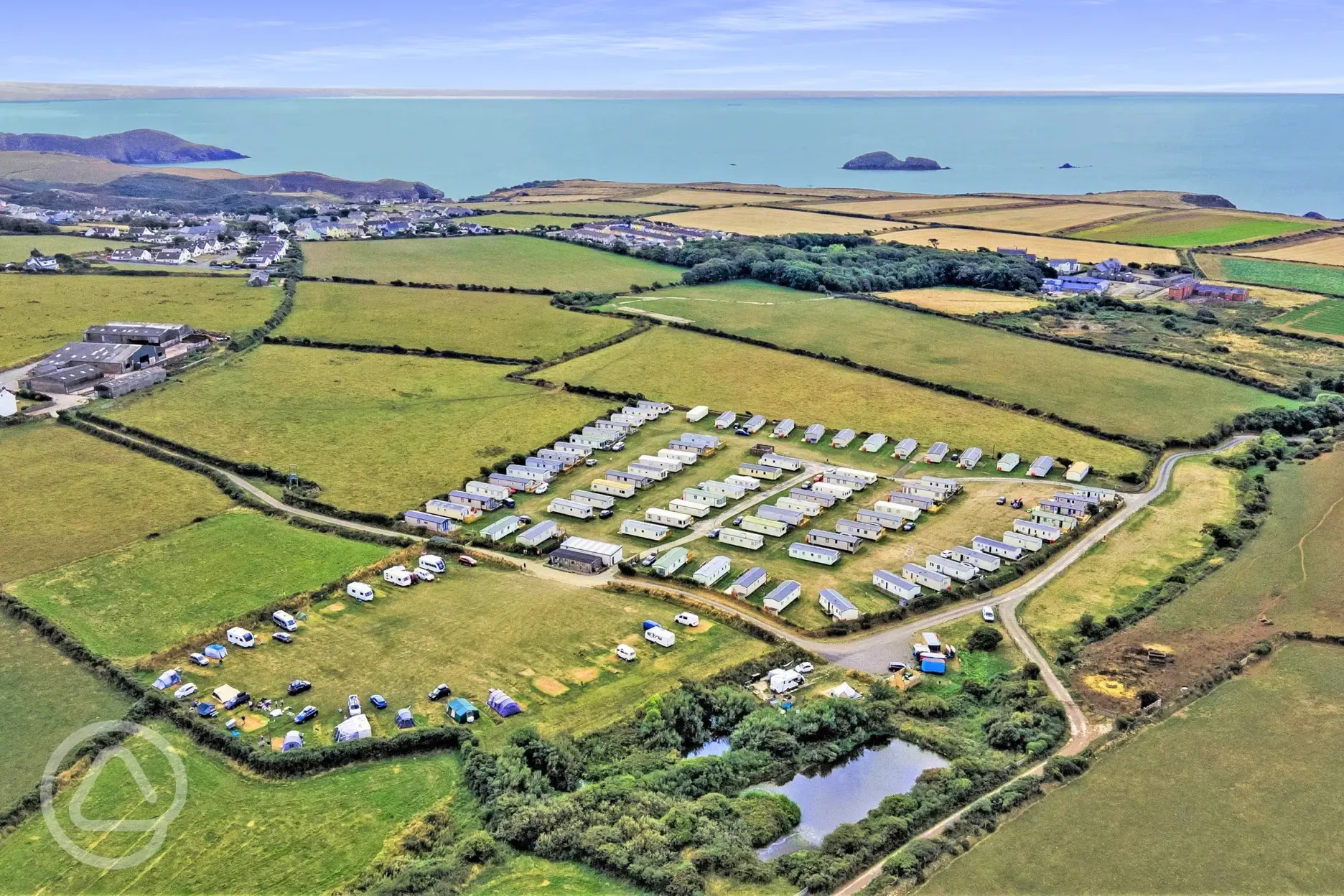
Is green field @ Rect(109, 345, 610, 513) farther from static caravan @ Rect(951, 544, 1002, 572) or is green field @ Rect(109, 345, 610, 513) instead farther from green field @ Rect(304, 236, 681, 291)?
green field @ Rect(304, 236, 681, 291)

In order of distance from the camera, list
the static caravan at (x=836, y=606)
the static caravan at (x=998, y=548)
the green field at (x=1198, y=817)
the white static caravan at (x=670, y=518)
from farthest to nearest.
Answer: the white static caravan at (x=670, y=518) < the static caravan at (x=998, y=548) < the static caravan at (x=836, y=606) < the green field at (x=1198, y=817)

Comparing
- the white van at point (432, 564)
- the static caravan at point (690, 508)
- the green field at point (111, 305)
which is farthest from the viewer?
the green field at point (111, 305)

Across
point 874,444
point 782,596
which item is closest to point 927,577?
point 782,596

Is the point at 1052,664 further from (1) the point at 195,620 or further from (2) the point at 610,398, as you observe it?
(2) the point at 610,398

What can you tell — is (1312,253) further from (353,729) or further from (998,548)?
(353,729)

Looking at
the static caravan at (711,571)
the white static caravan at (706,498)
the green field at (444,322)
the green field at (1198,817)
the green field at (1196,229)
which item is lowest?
the green field at (1198,817)

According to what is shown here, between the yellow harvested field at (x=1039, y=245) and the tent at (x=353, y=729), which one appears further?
the yellow harvested field at (x=1039, y=245)

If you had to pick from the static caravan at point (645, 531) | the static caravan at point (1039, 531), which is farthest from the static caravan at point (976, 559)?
the static caravan at point (645, 531)

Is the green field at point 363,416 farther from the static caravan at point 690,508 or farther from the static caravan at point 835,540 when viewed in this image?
the static caravan at point 835,540
